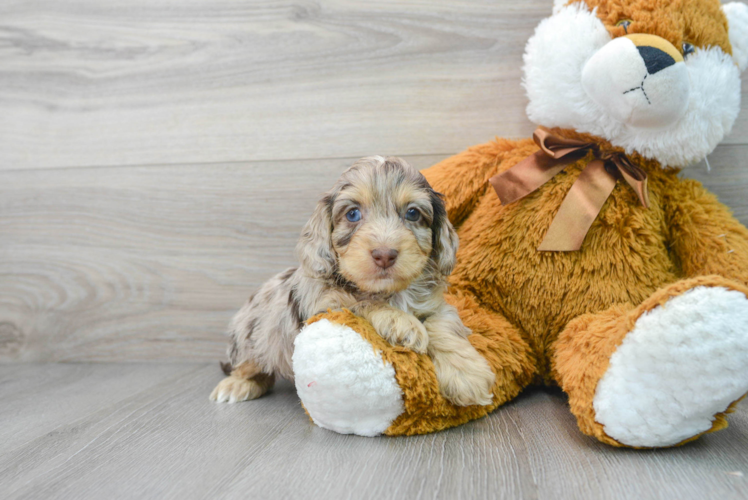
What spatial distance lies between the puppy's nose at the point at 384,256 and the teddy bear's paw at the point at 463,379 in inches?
11.3

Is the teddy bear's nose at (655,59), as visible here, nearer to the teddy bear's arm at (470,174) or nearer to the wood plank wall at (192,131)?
the teddy bear's arm at (470,174)

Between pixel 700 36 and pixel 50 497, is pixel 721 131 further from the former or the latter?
pixel 50 497

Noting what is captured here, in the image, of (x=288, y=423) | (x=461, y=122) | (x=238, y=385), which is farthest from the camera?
(x=461, y=122)

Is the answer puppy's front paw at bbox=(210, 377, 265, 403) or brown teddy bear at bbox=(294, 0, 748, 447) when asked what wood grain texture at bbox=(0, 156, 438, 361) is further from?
brown teddy bear at bbox=(294, 0, 748, 447)

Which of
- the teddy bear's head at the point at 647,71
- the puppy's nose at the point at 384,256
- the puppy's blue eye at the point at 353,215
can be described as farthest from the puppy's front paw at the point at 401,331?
the teddy bear's head at the point at 647,71

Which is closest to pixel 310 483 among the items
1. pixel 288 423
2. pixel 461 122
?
pixel 288 423

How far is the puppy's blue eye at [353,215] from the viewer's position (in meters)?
1.44

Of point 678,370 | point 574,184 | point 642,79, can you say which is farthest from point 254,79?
point 678,370

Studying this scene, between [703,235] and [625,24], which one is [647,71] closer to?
[625,24]

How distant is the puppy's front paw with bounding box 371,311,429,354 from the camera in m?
1.35

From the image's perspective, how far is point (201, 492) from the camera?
3.66 ft

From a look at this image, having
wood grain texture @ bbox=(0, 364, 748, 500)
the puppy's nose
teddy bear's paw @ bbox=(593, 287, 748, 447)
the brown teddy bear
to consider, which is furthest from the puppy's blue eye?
teddy bear's paw @ bbox=(593, 287, 748, 447)

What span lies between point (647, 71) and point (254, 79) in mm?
1472

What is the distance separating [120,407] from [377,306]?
3.25ft
